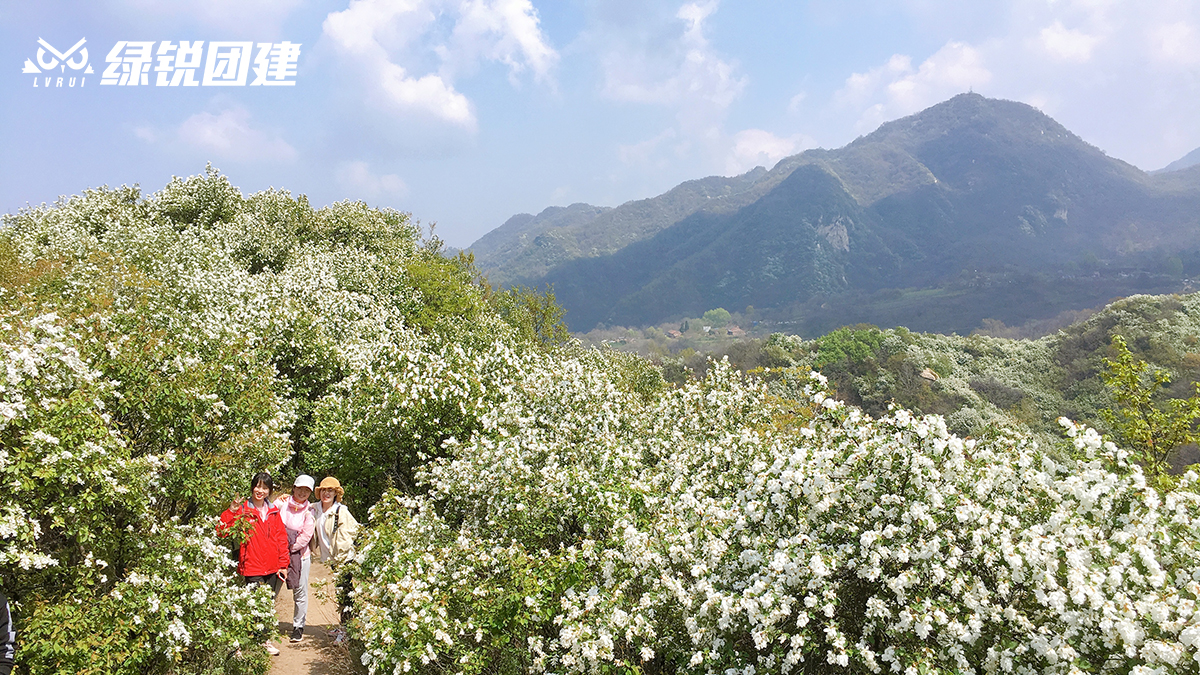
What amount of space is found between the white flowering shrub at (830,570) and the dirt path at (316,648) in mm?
1591

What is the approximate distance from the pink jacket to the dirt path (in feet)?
2.26

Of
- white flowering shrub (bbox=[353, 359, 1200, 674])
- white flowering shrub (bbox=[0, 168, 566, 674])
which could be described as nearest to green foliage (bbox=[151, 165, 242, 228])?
white flowering shrub (bbox=[0, 168, 566, 674])

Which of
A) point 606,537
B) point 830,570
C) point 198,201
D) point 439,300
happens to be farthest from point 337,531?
point 198,201

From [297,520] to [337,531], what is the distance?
0.65m

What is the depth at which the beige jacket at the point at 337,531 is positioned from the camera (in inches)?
402

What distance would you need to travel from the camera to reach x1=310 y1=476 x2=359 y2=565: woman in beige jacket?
10234 mm

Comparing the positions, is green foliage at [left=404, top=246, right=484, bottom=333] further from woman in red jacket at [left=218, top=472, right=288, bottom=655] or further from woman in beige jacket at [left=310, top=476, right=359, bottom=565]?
woman in red jacket at [left=218, top=472, right=288, bottom=655]

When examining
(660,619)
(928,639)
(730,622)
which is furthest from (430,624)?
(928,639)

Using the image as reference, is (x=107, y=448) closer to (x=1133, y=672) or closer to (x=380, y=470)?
(x=380, y=470)

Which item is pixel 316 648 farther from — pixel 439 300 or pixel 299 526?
pixel 439 300

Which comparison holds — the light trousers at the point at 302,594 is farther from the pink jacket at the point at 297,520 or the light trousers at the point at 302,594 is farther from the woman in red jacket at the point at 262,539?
the woman in red jacket at the point at 262,539

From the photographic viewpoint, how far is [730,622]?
6379 millimetres

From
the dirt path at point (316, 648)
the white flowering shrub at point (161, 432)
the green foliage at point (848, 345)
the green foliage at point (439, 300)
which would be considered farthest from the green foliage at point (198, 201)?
the green foliage at point (848, 345)

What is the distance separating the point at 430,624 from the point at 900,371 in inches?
3550
